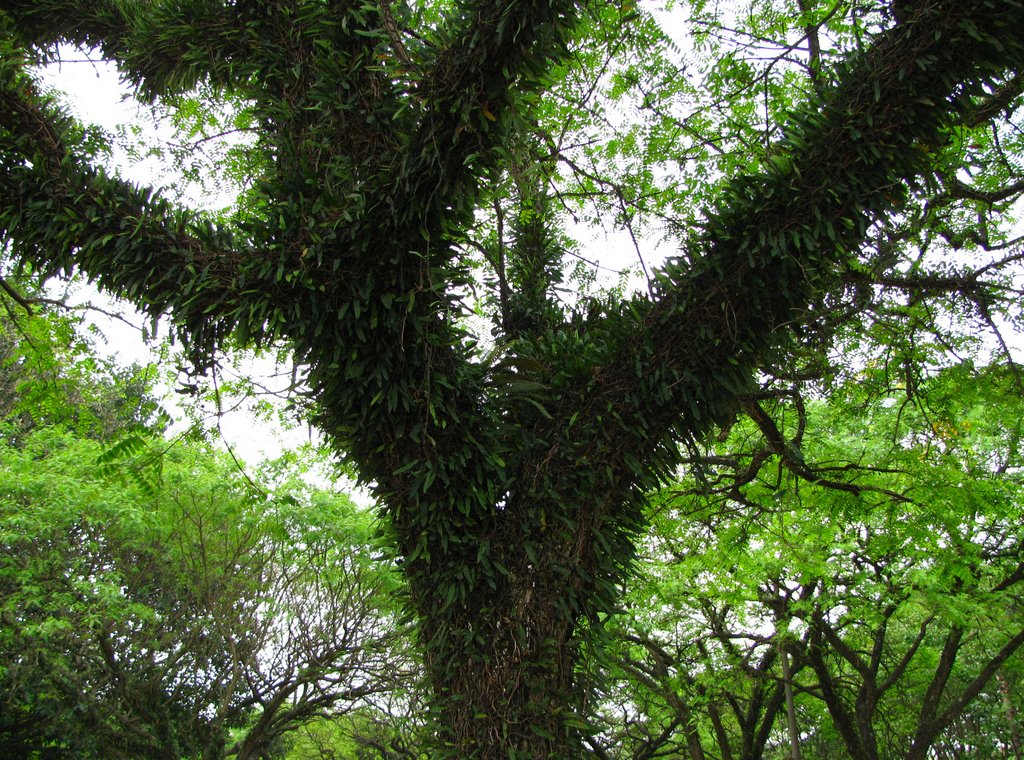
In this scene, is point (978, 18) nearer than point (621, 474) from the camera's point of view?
Yes

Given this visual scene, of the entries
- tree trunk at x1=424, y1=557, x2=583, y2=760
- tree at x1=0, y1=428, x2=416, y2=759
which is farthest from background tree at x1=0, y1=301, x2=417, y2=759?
tree trunk at x1=424, y1=557, x2=583, y2=760

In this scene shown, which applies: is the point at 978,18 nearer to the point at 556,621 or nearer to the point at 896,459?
the point at 556,621

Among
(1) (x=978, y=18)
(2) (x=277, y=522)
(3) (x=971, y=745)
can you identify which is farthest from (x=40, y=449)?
(3) (x=971, y=745)

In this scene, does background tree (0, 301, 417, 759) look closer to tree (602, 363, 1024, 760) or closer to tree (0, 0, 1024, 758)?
tree (602, 363, 1024, 760)

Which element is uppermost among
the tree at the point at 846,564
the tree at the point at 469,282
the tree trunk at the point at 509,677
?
the tree at the point at 846,564

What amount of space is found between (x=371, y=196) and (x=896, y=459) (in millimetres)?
5160

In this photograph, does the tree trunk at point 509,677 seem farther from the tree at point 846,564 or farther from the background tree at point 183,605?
the background tree at point 183,605

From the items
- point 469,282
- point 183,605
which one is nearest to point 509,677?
point 469,282

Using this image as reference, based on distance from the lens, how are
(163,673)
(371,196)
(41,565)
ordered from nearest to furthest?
(371,196) → (41,565) → (163,673)

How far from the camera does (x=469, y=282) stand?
8.75 feet

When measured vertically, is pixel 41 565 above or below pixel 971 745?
below

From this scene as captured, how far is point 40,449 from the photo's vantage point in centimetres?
923

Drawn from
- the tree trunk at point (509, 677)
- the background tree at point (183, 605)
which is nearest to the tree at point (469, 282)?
the tree trunk at point (509, 677)

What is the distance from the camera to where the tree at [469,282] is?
7.60 feet
